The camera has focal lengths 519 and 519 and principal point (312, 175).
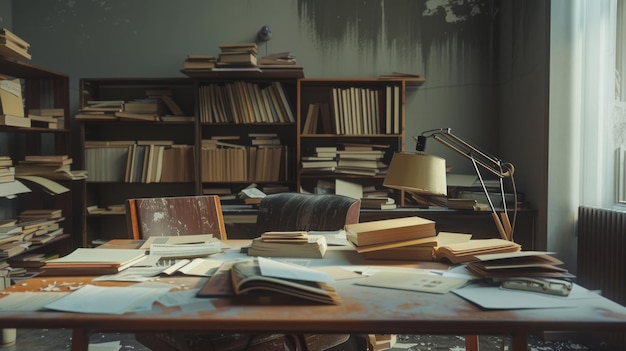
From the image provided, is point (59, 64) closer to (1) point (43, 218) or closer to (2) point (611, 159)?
(1) point (43, 218)

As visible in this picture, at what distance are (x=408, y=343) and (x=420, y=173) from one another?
1524 millimetres

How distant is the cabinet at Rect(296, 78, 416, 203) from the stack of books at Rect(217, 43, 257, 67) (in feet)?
1.45

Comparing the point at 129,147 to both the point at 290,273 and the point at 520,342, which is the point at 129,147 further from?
the point at 520,342

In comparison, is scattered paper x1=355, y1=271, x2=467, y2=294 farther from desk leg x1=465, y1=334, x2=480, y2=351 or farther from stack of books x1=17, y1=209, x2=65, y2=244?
stack of books x1=17, y1=209, x2=65, y2=244

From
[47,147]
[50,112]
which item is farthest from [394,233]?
[47,147]

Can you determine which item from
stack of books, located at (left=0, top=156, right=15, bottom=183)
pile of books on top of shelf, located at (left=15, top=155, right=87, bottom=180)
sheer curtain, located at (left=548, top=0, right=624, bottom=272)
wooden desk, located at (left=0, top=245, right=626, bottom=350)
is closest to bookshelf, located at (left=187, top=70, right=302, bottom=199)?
pile of books on top of shelf, located at (left=15, top=155, right=87, bottom=180)

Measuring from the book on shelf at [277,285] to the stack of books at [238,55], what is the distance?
96.4 inches

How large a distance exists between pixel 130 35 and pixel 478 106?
2.82m

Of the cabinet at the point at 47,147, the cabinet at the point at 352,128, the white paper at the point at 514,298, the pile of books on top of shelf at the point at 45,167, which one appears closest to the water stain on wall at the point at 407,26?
the cabinet at the point at 352,128

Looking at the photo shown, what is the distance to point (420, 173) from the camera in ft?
5.58

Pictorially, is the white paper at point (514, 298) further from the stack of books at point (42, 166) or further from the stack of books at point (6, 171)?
the stack of books at point (42, 166)

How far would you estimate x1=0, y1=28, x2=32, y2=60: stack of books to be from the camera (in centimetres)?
298

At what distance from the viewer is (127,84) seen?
415cm

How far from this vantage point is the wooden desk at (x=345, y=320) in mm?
1078
